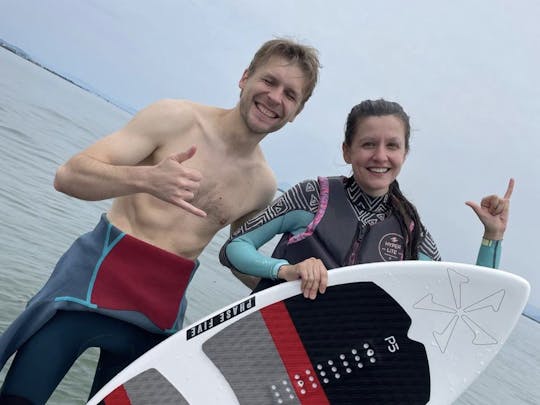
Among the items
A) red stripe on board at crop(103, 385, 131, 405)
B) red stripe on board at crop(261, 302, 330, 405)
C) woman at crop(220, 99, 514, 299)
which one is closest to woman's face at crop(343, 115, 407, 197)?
woman at crop(220, 99, 514, 299)

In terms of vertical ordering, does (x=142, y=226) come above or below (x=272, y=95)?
below

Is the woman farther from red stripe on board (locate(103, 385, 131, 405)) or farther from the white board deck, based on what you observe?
red stripe on board (locate(103, 385, 131, 405))

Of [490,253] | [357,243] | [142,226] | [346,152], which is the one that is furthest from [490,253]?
[142,226]

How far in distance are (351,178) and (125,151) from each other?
1030 mm

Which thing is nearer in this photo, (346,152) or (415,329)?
(415,329)

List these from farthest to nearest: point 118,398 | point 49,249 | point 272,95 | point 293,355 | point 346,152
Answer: point 49,249 → point 346,152 → point 272,95 → point 293,355 → point 118,398

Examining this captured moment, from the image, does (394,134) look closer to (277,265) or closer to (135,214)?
(277,265)

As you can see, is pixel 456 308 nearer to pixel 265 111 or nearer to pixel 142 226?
pixel 265 111

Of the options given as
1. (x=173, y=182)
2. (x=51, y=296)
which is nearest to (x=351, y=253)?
(x=173, y=182)

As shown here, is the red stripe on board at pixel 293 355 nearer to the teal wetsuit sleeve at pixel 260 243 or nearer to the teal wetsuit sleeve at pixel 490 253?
the teal wetsuit sleeve at pixel 260 243

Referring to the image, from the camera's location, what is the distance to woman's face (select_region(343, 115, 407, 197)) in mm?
2516

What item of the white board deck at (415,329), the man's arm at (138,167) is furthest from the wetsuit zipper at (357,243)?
the man's arm at (138,167)

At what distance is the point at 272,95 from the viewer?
2582mm

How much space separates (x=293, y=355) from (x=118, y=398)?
74 cm
